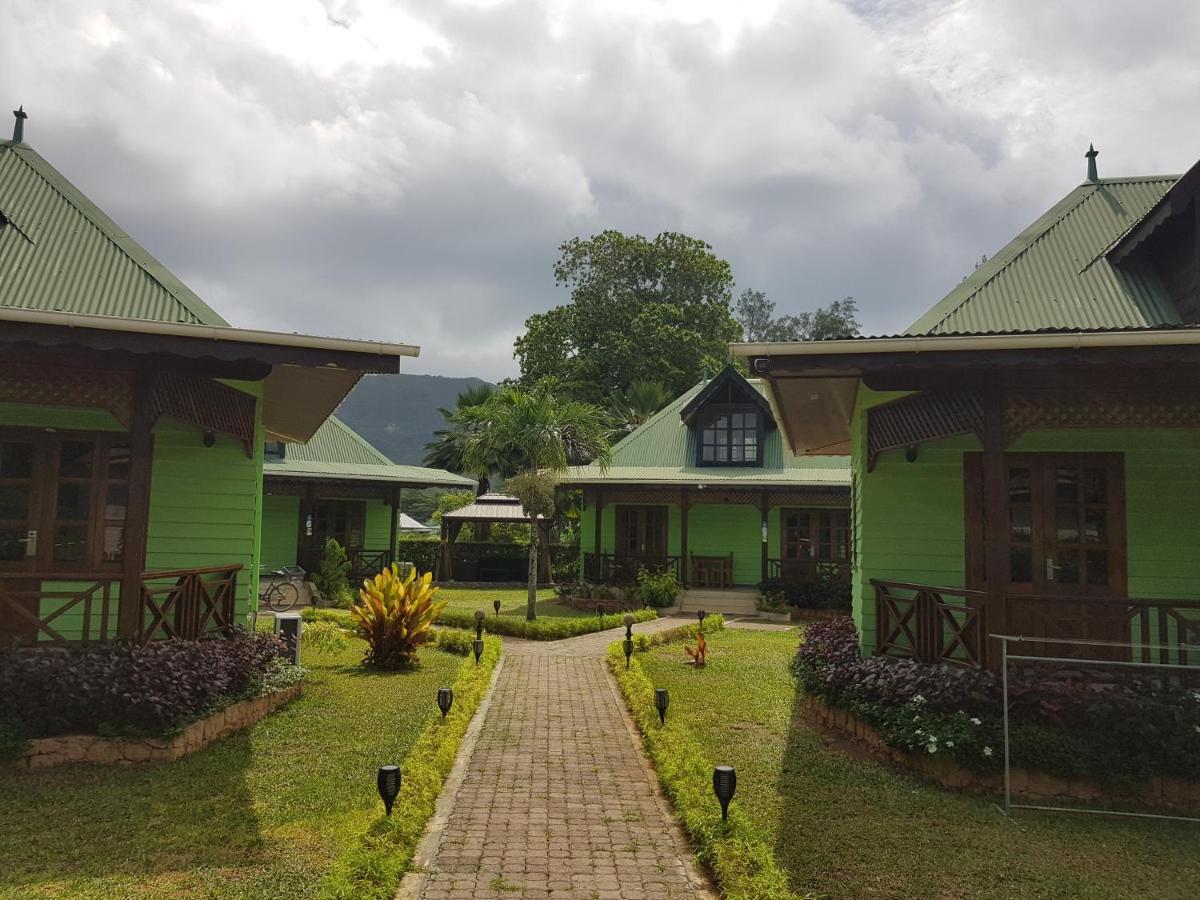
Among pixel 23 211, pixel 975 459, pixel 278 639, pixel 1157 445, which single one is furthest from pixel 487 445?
pixel 1157 445

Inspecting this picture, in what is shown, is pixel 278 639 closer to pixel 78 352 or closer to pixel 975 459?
pixel 78 352

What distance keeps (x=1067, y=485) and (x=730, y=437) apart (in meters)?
14.3

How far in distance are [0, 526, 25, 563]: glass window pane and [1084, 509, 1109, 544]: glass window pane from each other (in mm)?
10476

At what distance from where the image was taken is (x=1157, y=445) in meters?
7.90

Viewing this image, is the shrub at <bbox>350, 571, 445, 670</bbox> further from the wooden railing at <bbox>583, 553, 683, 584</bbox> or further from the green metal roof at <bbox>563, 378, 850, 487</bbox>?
the wooden railing at <bbox>583, 553, 683, 584</bbox>

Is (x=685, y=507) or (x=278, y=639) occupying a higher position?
(x=685, y=507)

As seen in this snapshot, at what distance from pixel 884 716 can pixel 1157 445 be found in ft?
13.2

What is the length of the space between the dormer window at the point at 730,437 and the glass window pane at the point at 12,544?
16.7m

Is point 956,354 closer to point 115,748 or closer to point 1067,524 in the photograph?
point 1067,524

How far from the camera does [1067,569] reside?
314 inches

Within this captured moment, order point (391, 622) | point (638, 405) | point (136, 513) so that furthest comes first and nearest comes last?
point (638, 405), point (391, 622), point (136, 513)

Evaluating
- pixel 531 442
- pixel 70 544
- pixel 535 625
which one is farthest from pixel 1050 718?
pixel 531 442

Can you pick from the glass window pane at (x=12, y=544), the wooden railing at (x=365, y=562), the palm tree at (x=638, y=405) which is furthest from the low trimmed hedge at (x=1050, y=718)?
the palm tree at (x=638, y=405)

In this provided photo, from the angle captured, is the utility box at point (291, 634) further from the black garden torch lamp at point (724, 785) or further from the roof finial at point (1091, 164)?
the roof finial at point (1091, 164)
